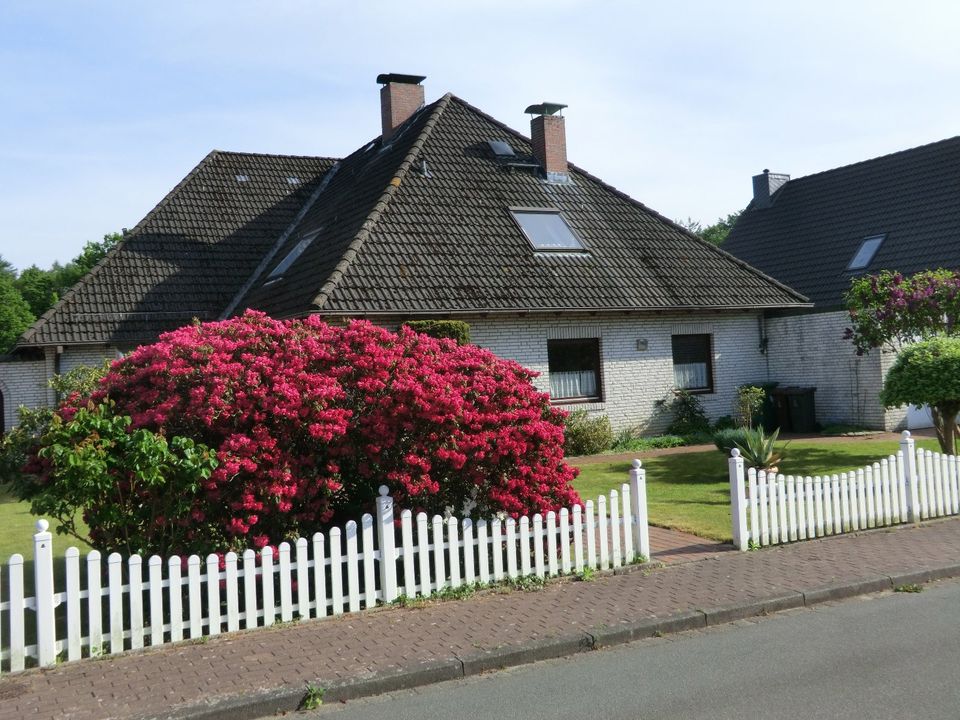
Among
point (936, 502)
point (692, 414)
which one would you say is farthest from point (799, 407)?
point (936, 502)

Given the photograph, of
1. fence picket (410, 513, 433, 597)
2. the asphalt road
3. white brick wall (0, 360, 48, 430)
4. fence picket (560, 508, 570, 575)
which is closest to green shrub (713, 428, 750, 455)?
fence picket (560, 508, 570, 575)

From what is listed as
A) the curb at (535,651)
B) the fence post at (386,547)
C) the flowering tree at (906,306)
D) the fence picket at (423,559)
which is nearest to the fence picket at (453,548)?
the fence picket at (423,559)

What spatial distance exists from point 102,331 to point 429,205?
6934mm

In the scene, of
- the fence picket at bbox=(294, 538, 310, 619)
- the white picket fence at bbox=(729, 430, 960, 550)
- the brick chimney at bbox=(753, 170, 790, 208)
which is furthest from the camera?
the brick chimney at bbox=(753, 170, 790, 208)

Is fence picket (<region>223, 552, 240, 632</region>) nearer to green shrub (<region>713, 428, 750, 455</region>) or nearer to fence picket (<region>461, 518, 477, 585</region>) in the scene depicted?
fence picket (<region>461, 518, 477, 585</region>)

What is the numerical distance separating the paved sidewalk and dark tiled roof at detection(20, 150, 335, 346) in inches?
498

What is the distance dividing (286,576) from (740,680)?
3.39 metres

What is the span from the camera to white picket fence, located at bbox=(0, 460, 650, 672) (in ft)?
→ 20.4

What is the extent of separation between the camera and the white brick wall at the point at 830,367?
19828 millimetres

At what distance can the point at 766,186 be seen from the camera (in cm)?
3022

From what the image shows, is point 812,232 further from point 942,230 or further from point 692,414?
point 692,414

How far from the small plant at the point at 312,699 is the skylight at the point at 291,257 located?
13.9 m

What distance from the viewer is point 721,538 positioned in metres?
9.75

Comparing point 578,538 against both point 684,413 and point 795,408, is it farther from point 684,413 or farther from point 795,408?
point 795,408
